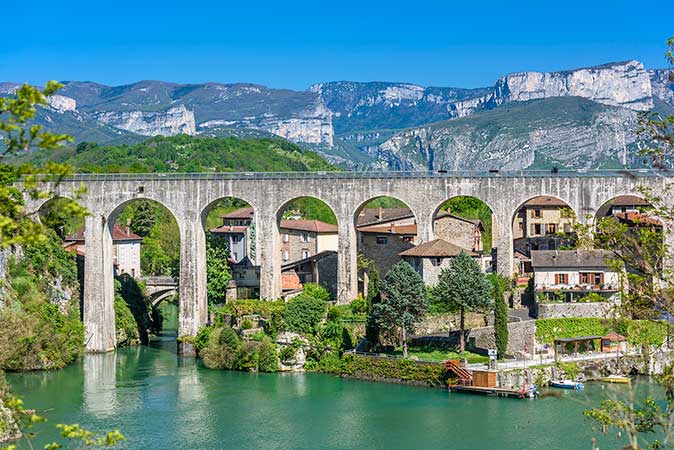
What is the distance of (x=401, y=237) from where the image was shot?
7100 cm

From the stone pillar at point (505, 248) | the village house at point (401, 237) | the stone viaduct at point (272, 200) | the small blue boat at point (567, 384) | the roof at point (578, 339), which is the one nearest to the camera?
the small blue boat at point (567, 384)

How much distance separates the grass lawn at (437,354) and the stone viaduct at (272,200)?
10.6m

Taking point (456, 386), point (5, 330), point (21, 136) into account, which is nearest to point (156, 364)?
point (5, 330)

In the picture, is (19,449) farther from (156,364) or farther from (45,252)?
(45,252)

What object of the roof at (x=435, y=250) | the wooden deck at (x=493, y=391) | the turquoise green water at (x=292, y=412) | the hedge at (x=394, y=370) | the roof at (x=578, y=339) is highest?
the roof at (x=435, y=250)

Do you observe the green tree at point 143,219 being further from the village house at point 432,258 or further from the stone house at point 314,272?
the village house at point 432,258

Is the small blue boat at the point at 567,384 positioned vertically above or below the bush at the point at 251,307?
below

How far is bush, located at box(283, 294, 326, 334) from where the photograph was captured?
5859 cm

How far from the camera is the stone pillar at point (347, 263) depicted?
65.8 metres

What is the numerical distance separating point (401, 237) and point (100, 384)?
2464 centimetres

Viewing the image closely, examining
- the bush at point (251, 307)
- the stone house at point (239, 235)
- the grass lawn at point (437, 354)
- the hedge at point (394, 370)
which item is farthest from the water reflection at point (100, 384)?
the stone house at point (239, 235)

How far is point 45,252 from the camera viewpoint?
65.8 metres

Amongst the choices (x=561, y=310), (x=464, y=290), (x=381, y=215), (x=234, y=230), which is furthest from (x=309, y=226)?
(x=561, y=310)

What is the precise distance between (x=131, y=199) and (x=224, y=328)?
1292 centimetres
